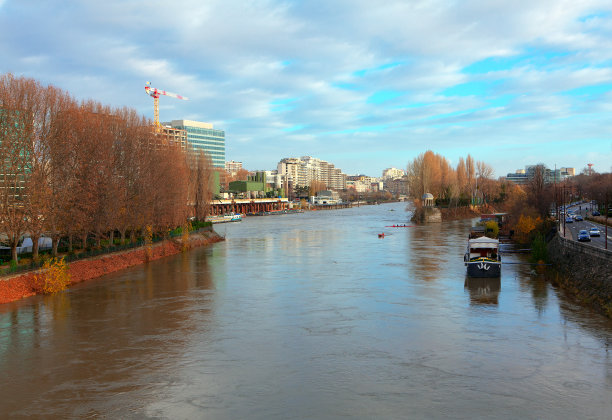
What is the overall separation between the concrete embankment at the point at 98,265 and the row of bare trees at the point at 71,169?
Result: 2.15m

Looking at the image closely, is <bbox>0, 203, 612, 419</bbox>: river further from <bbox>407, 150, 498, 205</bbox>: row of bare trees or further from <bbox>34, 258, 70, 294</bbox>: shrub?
<bbox>407, 150, 498, 205</bbox>: row of bare trees

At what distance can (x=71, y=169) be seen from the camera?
3709 centimetres

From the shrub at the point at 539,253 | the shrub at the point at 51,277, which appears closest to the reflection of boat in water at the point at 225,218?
the shrub at the point at 51,277

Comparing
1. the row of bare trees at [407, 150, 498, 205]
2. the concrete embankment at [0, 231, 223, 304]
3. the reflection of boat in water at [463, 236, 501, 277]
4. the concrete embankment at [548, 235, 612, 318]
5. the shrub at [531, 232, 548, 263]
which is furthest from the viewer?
the row of bare trees at [407, 150, 498, 205]

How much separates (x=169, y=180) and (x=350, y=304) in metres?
33.3

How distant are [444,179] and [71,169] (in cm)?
10285

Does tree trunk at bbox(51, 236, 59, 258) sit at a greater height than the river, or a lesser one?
greater

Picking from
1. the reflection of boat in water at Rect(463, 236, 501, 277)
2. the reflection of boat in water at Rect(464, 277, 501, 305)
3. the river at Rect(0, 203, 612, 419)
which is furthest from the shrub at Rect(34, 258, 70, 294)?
the reflection of boat in water at Rect(463, 236, 501, 277)

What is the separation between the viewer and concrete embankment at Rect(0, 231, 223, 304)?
102 feet

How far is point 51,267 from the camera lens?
33562 millimetres

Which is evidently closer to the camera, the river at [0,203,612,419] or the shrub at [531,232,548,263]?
the river at [0,203,612,419]

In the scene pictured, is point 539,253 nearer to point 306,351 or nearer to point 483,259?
point 483,259

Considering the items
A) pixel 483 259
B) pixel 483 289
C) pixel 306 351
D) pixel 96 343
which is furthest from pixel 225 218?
pixel 306 351

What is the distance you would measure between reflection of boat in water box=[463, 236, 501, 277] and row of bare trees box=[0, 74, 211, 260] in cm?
2947
